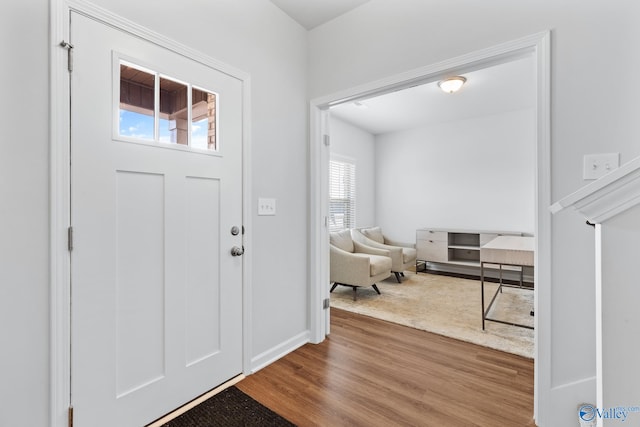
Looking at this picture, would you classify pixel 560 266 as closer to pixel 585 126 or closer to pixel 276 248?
pixel 585 126

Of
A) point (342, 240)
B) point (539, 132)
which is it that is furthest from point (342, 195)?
point (539, 132)

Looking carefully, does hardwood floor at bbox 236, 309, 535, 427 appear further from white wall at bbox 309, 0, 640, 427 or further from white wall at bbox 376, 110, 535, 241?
white wall at bbox 376, 110, 535, 241

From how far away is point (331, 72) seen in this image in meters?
2.39

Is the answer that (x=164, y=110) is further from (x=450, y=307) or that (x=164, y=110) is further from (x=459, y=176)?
(x=459, y=176)

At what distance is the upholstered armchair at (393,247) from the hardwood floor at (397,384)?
79.7 inches

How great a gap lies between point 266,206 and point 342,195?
3141 mm

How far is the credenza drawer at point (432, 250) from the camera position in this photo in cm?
513

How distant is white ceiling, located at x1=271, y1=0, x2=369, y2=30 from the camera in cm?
Answer: 220

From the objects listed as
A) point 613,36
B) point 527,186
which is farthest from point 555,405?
point 527,186

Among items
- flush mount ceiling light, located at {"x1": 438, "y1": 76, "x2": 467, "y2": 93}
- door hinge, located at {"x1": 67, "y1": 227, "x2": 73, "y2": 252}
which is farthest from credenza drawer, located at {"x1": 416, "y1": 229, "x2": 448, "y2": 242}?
door hinge, located at {"x1": 67, "y1": 227, "x2": 73, "y2": 252}

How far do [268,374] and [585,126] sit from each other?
7.81ft

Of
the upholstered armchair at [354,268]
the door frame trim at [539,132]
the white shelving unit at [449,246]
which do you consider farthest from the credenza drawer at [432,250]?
the door frame trim at [539,132]

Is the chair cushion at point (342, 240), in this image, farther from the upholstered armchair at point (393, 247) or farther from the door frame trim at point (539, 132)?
the door frame trim at point (539, 132)

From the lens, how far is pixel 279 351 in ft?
7.41
